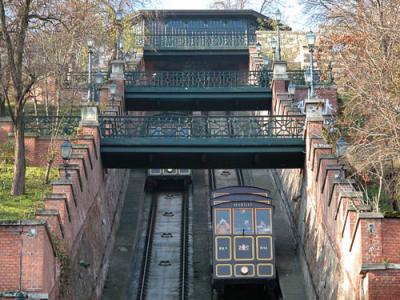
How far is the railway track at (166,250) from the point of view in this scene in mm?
31141

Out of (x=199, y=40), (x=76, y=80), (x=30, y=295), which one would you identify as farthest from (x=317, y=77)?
(x=30, y=295)

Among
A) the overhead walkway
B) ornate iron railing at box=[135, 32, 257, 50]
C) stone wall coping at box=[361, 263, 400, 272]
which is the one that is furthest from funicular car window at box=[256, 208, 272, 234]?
ornate iron railing at box=[135, 32, 257, 50]

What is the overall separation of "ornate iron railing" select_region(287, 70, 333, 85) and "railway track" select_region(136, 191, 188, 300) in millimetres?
8053

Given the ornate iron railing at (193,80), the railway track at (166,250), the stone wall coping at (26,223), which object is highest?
the ornate iron railing at (193,80)

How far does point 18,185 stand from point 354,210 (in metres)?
10.6

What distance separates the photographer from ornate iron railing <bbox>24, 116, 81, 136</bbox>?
1328 inches

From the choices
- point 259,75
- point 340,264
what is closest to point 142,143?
point 340,264

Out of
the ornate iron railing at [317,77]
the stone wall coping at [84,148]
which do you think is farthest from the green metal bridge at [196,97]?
the stone wall coping at [84,148]

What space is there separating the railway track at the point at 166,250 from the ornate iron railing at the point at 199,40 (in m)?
15.7

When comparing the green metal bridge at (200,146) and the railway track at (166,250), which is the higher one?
the green metal bridge at (200,146)

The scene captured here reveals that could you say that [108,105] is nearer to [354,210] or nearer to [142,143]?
[142,143]

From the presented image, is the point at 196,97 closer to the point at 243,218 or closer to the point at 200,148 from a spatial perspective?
the point at 200,148

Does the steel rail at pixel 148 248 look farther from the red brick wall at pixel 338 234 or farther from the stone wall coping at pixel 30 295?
the stone wall coping at pixel 30 295

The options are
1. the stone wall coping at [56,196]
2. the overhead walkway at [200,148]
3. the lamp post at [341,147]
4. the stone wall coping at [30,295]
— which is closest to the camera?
the stone wall coping at [30,295]
